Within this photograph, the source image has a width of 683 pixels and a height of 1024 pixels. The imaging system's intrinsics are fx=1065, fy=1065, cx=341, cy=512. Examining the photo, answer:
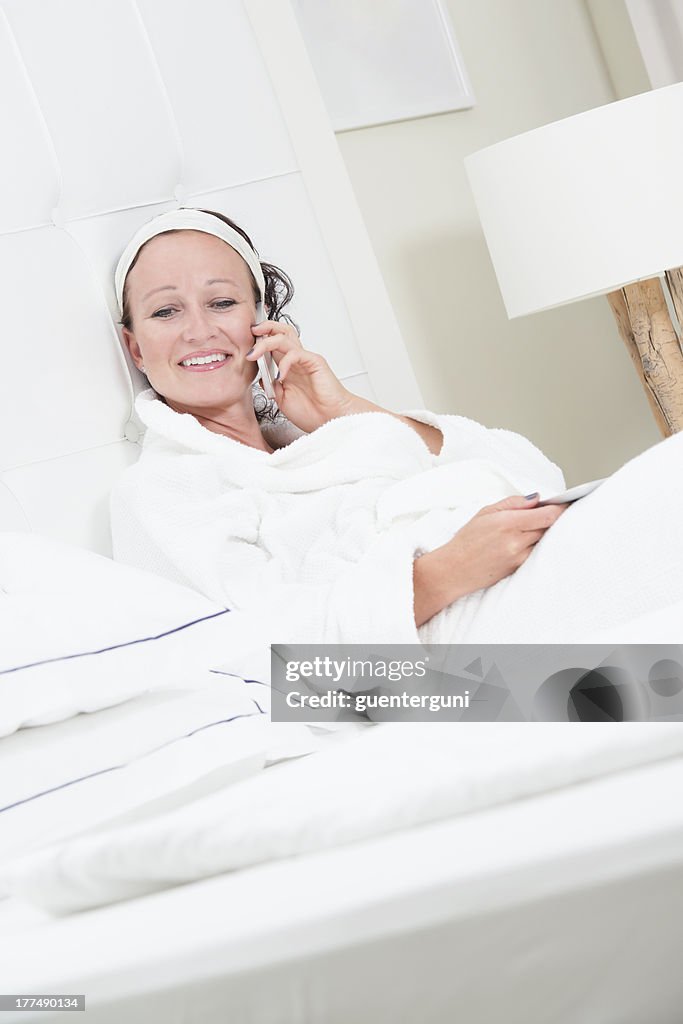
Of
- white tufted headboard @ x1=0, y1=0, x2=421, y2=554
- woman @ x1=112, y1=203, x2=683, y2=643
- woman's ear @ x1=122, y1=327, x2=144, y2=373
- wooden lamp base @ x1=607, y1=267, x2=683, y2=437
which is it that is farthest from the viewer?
wooden lamp base @ x1=607, y1=267, x2=683, y2=437

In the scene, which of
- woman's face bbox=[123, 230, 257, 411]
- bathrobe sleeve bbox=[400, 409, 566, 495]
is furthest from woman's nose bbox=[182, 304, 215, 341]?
bathrobe sleeve bbox=[400, 409, 566, 495]

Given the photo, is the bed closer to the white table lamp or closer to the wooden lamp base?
the white table lamp

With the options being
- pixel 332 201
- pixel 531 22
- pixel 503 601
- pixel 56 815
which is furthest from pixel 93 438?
pixel 531 22

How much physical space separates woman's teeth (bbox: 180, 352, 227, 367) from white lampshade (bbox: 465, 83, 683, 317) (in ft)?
2.04

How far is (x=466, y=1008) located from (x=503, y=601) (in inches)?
27.1

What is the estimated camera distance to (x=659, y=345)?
83.3 inches

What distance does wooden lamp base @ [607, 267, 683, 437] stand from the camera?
6.91ft

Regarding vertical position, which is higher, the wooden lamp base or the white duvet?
the wooden lamp base

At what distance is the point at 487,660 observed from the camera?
1174 mm

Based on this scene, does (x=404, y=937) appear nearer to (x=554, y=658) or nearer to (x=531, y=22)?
(x=554, y=658)

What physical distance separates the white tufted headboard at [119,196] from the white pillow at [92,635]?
18.1 inches

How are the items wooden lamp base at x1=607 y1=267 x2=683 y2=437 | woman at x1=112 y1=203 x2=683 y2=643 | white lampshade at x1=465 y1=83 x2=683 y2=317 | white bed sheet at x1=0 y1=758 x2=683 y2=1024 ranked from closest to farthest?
white bed sheet at x1=0 y1=758 x2=683 y2=1024 < woman at x1=112 y1=203 x2=683 y2=643 < white lampshade at x1=465 y1=83 x2=683 y2=317 < wooden lamp base at x1=607 y1=267 x2=683 y2=437

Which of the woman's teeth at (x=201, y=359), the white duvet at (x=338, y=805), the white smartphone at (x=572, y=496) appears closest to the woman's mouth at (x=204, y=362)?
the woman's teeth at (x=201, y=359)

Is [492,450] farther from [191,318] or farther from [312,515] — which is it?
[191,318]
